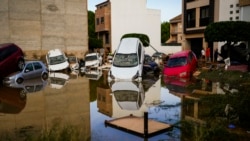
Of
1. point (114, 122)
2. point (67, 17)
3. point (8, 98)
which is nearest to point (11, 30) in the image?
point (67, 17)

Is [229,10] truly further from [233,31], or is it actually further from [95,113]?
[95,113]

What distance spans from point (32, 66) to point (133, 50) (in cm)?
780

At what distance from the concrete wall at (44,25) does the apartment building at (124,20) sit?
33.3 ft

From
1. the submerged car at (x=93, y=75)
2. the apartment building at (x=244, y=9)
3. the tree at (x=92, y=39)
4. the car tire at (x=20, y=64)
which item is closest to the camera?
the car tire at (x=20, y=64)

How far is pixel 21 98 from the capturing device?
41.6 feet

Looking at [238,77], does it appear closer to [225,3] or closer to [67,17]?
[225,3]

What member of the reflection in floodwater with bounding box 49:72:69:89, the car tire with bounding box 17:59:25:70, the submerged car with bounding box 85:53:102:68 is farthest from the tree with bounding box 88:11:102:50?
the car tire with bounding box 17:59:25:70

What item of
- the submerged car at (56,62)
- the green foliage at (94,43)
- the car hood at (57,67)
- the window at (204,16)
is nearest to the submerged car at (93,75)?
the car hood at (57,67)

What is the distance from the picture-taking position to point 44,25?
3725 cm

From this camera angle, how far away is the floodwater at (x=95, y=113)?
6863mm

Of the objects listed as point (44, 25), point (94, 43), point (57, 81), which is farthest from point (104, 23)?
point (57, 81)

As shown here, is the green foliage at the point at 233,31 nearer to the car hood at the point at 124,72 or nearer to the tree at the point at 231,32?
the tree at the point at 231,32

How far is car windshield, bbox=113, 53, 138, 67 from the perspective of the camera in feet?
65.3

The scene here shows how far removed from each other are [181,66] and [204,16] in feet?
52.7
